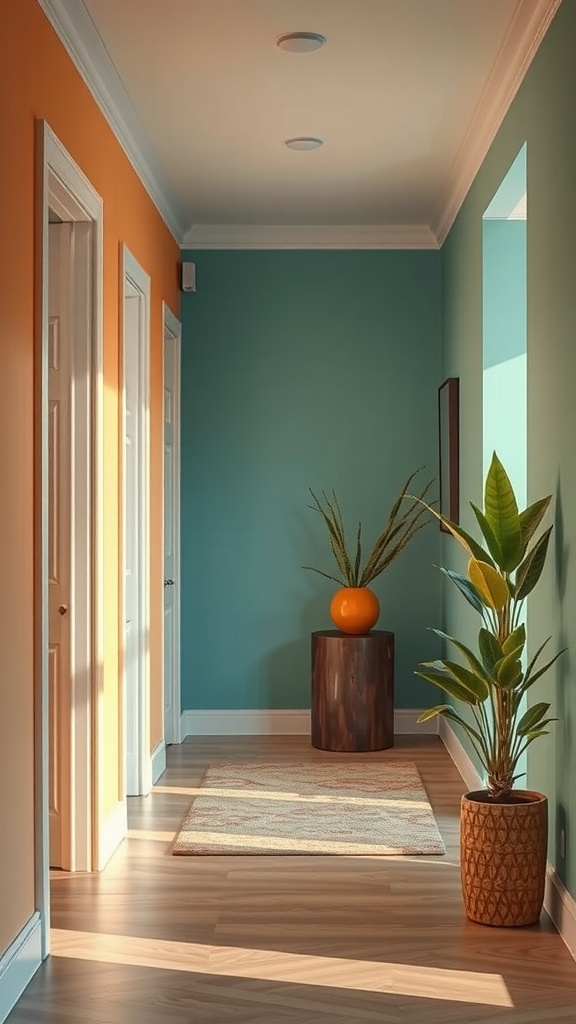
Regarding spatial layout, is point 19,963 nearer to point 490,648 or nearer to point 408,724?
point 490,648

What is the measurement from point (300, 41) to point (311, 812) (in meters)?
2.91

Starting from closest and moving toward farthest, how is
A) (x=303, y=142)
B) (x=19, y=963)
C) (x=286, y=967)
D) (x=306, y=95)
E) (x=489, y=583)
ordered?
(x=19, y=963) < (x=286, y=967) < (x=489, y=583) < (x=306, y=95) < (x=303, y=142)

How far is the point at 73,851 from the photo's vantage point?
4.10 meters

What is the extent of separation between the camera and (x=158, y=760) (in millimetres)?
5641

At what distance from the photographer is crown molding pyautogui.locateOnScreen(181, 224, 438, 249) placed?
6.67 metres

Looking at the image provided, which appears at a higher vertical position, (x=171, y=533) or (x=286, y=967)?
(x=171, y=533)

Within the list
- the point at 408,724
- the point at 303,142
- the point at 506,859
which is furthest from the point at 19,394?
the point at 408,724

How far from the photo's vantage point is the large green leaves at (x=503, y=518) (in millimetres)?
3521

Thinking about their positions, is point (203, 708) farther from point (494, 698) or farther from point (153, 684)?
point (494, 698)

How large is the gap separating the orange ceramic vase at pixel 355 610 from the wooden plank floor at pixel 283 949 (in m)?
1.89

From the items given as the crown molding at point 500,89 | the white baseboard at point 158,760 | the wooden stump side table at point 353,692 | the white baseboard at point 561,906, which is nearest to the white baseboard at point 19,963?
the white baseboard at point 561,906

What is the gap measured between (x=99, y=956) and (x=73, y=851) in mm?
840

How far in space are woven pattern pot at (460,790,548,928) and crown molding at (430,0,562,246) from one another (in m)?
2.26

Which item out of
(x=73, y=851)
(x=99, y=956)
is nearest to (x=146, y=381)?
(x=73, y=851)
